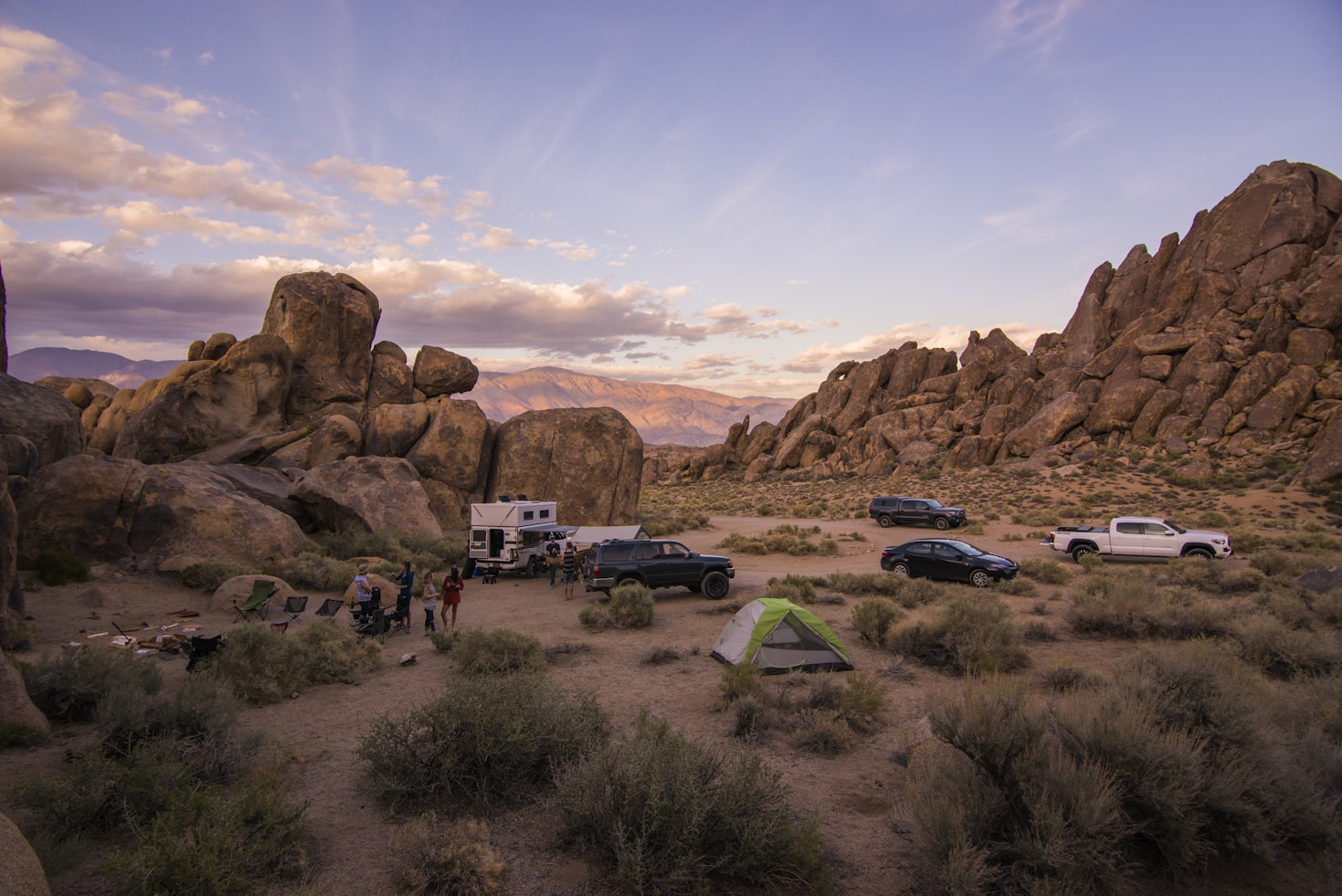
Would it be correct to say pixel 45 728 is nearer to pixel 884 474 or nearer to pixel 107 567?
pixel 107 567

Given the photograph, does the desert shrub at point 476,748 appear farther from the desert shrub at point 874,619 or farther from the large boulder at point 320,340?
the large boulder at point 320,340

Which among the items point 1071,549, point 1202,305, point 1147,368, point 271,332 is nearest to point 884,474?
point 1147,368

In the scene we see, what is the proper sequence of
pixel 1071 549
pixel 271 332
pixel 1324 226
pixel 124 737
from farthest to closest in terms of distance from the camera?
pixel 1324 226 < pixel 271 332 < pixel 1071 549 < pixel 124 737

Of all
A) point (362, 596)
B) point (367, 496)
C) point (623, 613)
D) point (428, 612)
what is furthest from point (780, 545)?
point (362, 596)

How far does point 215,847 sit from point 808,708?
6938 mm

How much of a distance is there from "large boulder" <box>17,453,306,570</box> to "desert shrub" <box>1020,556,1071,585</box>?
23208 mm

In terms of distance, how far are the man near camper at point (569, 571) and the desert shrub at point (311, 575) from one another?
620cm

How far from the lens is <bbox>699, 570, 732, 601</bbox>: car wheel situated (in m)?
18.1

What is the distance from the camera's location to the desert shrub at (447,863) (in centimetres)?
527

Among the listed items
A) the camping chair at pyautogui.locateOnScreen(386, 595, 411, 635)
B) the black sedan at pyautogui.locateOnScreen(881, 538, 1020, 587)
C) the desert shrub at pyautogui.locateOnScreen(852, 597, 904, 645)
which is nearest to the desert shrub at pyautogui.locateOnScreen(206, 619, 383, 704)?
the camping chair at pyautogui.locateOnScreen(386, 595, 411, 635)

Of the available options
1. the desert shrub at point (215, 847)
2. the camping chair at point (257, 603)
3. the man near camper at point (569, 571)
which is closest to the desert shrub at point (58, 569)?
the camping chair at point (257, 603)

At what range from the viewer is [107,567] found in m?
16.8

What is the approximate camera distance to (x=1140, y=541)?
21391 millimetres

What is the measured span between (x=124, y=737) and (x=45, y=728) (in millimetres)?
1767
